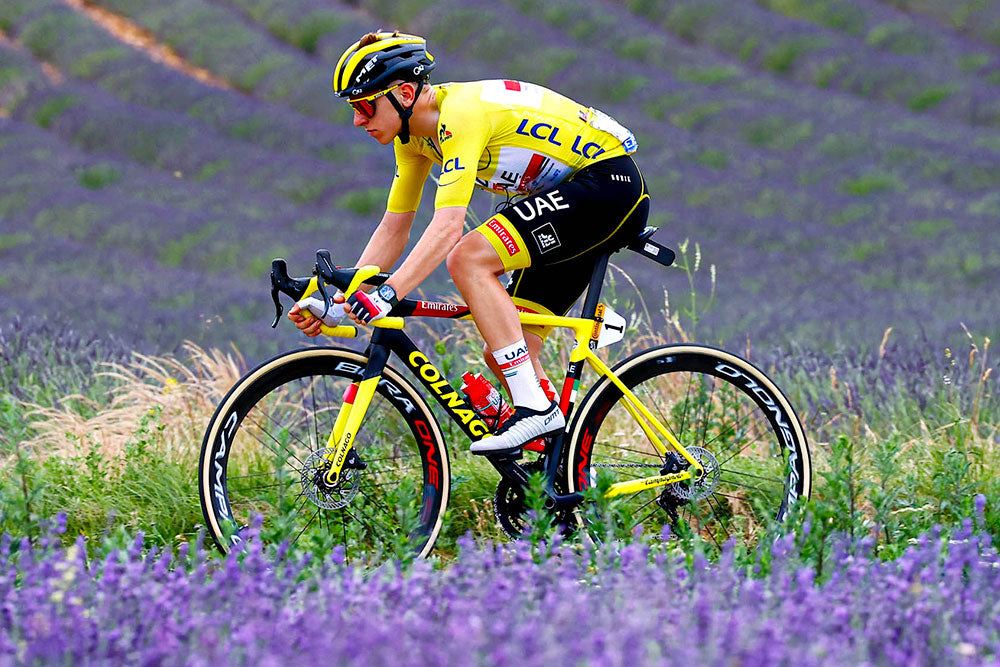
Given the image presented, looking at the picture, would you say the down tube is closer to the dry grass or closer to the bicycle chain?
the bicycle chain

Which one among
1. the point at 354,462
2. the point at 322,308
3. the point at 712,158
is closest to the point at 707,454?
the point at 354,462

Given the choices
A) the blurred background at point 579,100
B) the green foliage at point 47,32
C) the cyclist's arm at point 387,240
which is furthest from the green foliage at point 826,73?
the cyclist's arm at point 387,240

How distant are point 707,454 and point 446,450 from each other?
39.7 inches

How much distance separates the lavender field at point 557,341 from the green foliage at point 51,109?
4 cm

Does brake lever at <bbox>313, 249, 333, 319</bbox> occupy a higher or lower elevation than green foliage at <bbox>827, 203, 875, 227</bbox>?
lower

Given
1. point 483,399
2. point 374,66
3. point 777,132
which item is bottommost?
point 483,399

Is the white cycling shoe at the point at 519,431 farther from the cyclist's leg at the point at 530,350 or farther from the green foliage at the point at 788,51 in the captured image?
the green foliage at the point at 788,51

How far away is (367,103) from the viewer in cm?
398

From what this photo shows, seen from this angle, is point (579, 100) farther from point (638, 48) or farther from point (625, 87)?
point (638, 48)

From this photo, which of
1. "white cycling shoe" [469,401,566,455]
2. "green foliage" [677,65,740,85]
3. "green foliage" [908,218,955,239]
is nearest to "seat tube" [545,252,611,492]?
"white cycling shoe" [469,401,566,455]

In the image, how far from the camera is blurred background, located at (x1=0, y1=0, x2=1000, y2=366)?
32.9 feet

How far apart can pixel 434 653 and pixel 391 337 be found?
2034mm

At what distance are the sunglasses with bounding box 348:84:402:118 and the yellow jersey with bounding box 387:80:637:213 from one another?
0.21 meters

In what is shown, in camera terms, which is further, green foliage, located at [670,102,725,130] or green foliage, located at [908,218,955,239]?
green foliage, located at [670,102,725,130]
